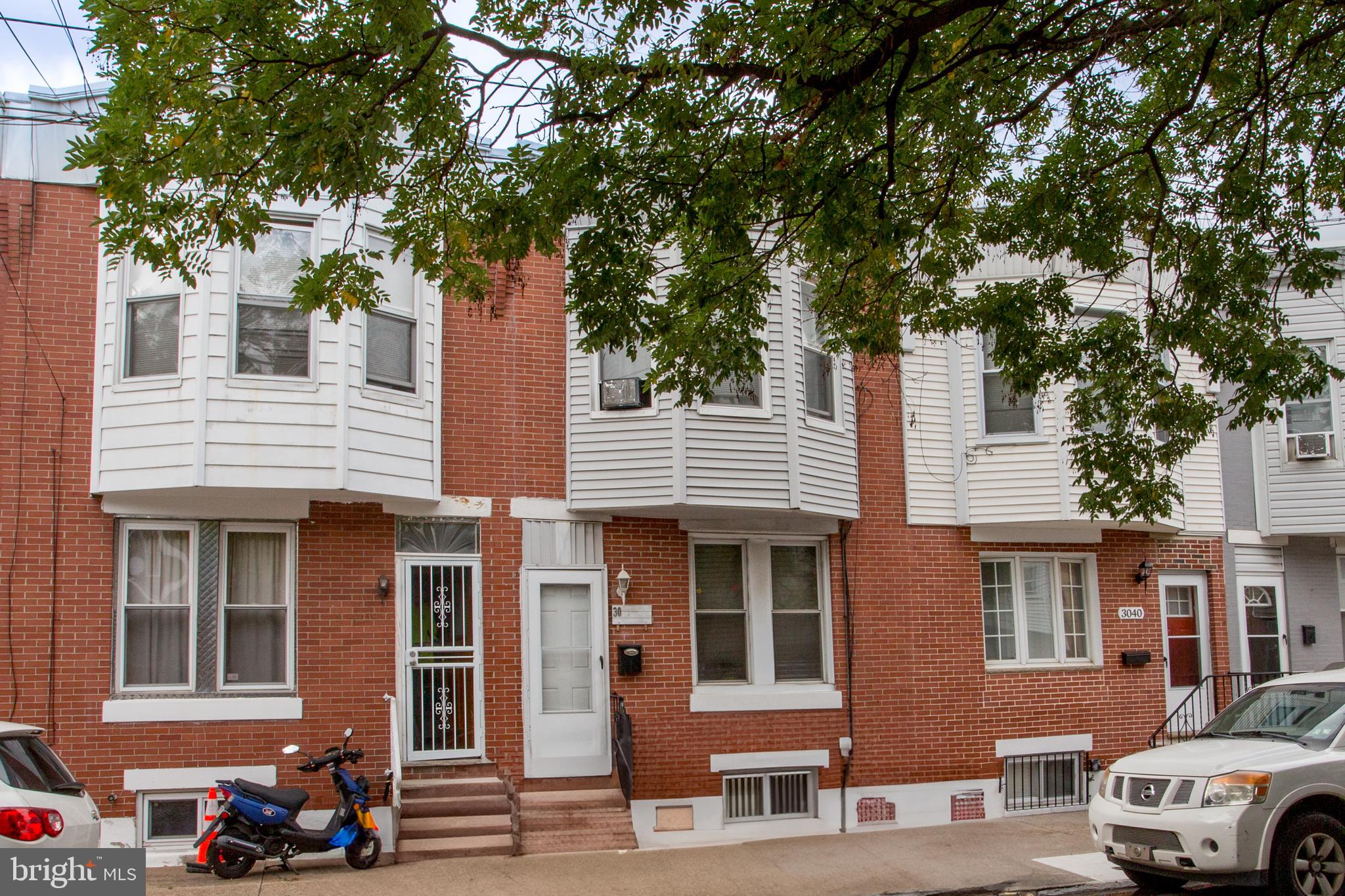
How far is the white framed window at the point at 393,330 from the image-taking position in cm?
1191

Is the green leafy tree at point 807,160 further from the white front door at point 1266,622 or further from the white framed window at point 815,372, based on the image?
the white front door at point 1266,622

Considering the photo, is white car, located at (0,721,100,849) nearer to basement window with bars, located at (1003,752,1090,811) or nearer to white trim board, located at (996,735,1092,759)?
white trim board, located at (996,735,1092,759)

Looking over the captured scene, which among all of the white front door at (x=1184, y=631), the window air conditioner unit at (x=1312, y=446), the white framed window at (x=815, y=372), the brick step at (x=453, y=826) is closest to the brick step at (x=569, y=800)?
the brick step at (x=453, y=826)

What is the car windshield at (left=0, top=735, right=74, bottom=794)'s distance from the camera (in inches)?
276

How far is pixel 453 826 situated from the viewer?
11.2 m

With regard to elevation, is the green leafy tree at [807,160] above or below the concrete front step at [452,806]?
above

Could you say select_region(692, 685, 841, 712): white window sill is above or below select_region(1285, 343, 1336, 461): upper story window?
below

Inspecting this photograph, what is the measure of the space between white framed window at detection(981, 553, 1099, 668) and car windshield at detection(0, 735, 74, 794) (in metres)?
10.3

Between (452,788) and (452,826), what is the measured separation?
0.54 metres

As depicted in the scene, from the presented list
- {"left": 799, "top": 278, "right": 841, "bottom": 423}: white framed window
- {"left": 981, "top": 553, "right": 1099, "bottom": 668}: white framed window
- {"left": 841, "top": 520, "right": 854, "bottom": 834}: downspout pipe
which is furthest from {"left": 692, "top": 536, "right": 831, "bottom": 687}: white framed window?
{"left": 981, "top": 553, "right": 1099, "bottom": 668}: white framed window

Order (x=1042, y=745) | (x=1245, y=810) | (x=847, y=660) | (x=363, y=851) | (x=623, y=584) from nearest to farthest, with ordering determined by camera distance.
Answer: (x=1245, y=810), (x=363, y=851), (x=623, y=584), (x=847, y=660), (x=1042, y=745)

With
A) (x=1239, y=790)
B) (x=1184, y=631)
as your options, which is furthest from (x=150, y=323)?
(x=1184, y=631)

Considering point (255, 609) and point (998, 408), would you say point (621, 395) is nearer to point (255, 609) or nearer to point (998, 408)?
point (255, 609)

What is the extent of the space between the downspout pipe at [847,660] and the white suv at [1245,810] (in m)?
4.07
